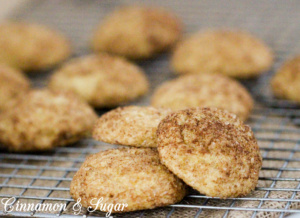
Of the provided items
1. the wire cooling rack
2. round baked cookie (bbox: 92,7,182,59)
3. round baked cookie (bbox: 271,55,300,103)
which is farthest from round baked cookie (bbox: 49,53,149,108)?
round baked cookie (bbox: 271,55,300,103)

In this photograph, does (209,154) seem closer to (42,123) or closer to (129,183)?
(129,183)

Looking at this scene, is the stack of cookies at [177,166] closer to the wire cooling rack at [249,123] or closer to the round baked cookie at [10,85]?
the wire cooling rack at [249,123]

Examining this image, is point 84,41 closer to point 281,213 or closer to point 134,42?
point 134,42

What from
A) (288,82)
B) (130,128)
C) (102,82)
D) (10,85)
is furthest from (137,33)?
(130,128)

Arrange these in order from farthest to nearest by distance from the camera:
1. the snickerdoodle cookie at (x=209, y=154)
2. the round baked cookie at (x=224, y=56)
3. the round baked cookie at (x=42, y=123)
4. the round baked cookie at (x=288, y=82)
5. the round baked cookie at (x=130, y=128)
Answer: the round baked cookie at (x=224, y=56) < the round baked cookie at (x=288, y=82) < the round baked cookie at (x=42, y=123) < the round baked cookie at (x=130, y=128) < the snickerdoodle cookie at (x=209, y=154)

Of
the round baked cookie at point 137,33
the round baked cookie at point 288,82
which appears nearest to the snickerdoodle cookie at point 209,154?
the round baked cookie at point 288,82

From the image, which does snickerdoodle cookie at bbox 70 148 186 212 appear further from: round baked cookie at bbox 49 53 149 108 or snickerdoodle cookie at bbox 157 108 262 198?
round baked cookie at bbox 49 53 149 108
